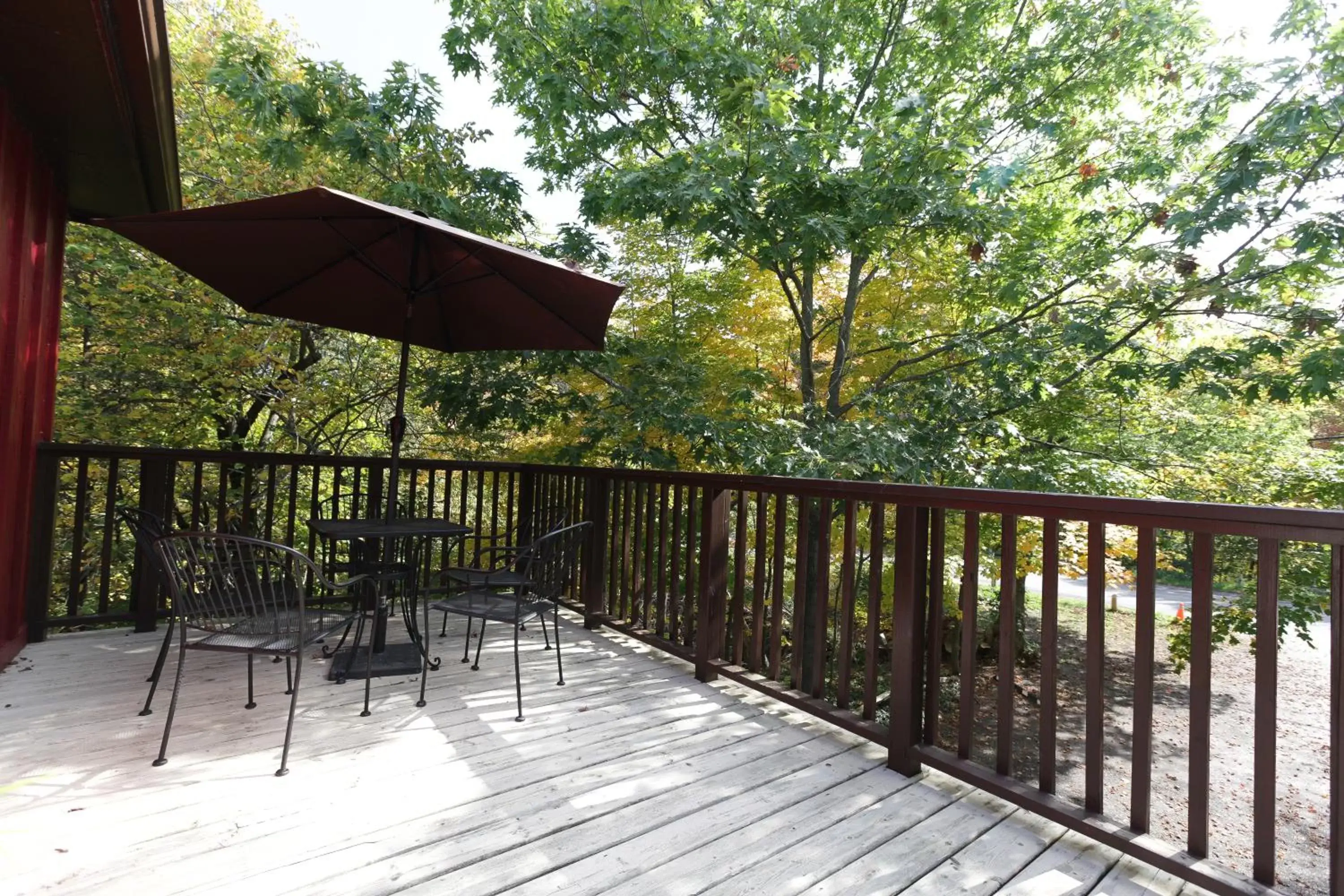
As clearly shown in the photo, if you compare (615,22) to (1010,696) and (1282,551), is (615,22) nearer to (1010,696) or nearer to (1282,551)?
(1010,696)

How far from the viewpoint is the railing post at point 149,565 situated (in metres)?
3.34

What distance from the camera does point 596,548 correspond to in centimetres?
387

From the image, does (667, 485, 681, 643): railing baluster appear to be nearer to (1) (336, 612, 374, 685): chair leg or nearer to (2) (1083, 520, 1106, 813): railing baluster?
(1) (336, 612, 374, 685): chair leg

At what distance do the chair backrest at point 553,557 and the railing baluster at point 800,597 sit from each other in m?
0.91

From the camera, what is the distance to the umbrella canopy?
2264 mm

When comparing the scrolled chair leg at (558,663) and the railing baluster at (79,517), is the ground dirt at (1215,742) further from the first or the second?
the railing baluster at (79,517)

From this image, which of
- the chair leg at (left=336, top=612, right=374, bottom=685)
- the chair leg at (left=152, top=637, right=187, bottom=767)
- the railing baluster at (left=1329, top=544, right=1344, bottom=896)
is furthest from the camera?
the chair leg at (left=336, top=612, right=374, bottom=685)

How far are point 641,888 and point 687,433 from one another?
12.1ft

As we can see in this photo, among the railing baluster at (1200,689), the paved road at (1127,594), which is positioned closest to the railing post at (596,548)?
the railing baluster at (1200,689)

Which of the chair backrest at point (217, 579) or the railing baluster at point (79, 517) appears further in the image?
the railing baluster at point (79, 517)

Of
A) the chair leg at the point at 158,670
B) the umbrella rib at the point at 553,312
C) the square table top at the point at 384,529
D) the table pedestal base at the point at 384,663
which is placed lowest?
the table pedestal base at the point at 384,663

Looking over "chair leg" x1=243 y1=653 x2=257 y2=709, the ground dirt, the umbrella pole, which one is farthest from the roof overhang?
the ground dirt

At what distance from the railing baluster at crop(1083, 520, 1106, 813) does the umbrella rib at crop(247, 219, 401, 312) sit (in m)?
2.71

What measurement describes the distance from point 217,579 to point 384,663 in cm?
83
